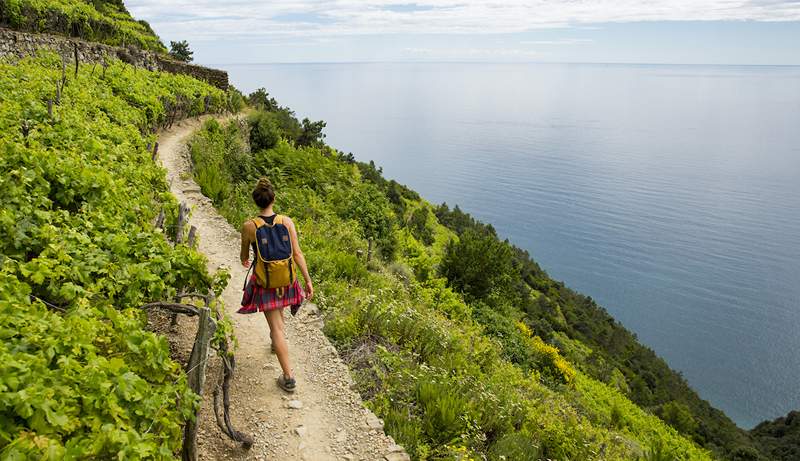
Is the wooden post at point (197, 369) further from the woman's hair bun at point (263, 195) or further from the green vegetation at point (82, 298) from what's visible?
the woman's hair bun at point (263, 195)

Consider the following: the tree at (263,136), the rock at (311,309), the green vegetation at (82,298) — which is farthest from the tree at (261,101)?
the rock at (311,309)

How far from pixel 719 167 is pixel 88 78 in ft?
688

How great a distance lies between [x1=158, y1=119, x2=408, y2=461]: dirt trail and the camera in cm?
588

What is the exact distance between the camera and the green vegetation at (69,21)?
848 inches

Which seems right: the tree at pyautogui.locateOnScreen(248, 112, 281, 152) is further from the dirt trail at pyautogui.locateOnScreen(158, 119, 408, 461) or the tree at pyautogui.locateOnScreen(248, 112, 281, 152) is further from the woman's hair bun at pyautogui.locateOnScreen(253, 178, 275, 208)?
the woman's hair bun at pyautogui.locateOnScreen(253, 178, 275, 208)

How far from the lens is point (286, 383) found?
22.0 ft

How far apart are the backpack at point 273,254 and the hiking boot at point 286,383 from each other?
5.05 feet

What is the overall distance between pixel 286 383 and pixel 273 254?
6.61ft

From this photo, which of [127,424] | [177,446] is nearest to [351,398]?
[177,446]

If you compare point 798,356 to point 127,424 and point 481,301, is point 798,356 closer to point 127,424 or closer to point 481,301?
point 481,301

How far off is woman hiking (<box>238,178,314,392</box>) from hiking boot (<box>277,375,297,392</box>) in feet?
1.97

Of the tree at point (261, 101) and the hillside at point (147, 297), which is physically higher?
the tree at point (261, 101)

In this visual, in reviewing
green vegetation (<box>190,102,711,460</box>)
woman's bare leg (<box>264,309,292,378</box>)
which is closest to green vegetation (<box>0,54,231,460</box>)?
woman's bare leg (<box>264,309,292,378</box>)

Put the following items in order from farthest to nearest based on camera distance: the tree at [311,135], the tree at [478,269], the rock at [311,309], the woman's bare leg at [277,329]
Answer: the tree at [311,135], the tree at [478,269], the rock at [311,309], the woman's bare leg at [277,329]
